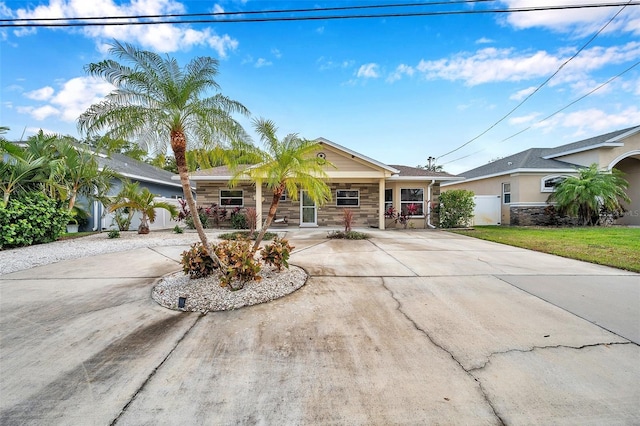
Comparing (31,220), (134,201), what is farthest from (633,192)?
(31,220)

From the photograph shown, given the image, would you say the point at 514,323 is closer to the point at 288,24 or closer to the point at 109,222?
the point at 288,24

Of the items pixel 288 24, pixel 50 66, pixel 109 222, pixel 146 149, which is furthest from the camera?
pixel 109 222

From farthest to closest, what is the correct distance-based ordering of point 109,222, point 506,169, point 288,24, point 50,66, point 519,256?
1. point 506,169
2. point 109,222
3. point 50,66
4. point 288,24
5. point 519,256

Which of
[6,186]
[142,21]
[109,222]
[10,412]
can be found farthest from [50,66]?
[10,412]

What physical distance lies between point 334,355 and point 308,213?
40.6ft

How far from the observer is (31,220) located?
839cm

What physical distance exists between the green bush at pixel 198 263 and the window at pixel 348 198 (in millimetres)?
10635

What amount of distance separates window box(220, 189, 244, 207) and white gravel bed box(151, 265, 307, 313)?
9765mm

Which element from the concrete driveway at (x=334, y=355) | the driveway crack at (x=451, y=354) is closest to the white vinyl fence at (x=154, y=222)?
the concrete driveway at (x=334, y=355)

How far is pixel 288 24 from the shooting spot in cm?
814

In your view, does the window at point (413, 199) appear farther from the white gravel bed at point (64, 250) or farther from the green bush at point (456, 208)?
the white gravel bed at point (64, 250)

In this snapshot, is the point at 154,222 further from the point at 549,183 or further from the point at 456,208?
the point at 549,183

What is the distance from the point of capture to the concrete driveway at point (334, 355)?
199 centimetres

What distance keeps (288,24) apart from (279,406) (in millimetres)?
9535
